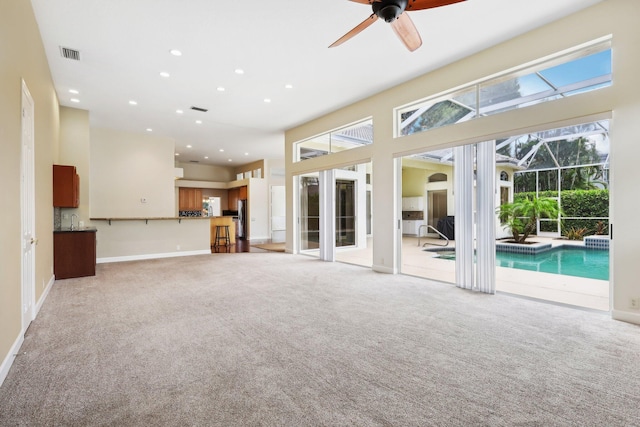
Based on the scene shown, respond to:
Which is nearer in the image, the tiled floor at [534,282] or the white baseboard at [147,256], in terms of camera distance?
the tiled floor at [534,282]

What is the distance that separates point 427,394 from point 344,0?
3.70 m

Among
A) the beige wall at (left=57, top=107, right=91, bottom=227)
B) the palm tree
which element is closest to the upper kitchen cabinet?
the beige wall at (left=57, top=107, right=91, bottom=227)

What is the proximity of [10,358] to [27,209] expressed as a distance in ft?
5.54

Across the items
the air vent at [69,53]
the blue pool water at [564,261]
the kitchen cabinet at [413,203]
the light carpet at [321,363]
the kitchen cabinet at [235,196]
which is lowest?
the blue pool water at [564,261]

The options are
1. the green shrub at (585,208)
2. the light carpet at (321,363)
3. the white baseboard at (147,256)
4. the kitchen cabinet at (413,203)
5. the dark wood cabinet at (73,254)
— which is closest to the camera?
the light carpet at (321,363)

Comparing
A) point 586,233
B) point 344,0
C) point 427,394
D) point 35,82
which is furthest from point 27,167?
point 586,233

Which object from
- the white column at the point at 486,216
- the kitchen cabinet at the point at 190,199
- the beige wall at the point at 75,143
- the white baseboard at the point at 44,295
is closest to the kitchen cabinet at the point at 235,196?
the kitchen cabinet at the point at 190,199

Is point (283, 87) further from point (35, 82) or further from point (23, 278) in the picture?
point (23, 278)

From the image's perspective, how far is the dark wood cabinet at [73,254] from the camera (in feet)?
18.2

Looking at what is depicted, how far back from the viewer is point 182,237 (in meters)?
8.66

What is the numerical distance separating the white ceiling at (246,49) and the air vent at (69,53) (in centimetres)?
7

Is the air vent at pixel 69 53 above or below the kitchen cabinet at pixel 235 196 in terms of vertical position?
above

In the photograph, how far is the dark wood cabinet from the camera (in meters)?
5.55

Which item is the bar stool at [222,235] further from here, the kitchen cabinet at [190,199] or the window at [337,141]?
the window at [337,141]
